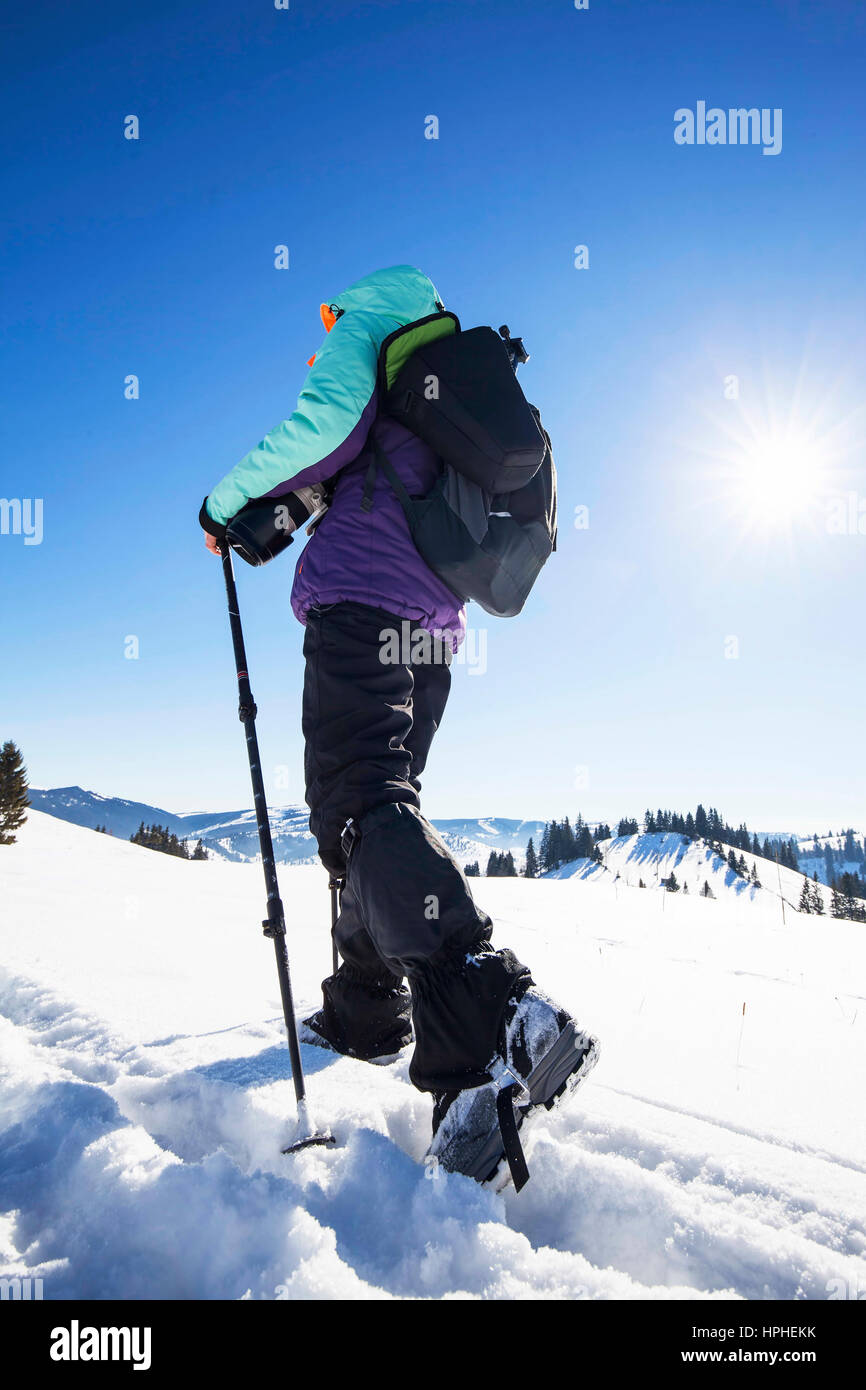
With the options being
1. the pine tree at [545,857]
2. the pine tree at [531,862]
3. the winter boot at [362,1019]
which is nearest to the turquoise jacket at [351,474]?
the winter boot at [362,1019]

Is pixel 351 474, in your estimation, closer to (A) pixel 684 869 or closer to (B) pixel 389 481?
(B) pixel 389 481

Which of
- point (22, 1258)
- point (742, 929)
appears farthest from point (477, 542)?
point (742, 929)

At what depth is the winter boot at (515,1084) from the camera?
4.33 feet

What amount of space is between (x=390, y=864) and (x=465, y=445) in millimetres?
1310

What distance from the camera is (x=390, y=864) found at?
5.03ft

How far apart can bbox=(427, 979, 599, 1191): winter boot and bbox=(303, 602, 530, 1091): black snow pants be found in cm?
4

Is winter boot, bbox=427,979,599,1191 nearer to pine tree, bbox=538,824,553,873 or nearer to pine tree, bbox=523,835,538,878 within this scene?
pine tree, bbox=523,835,538,878

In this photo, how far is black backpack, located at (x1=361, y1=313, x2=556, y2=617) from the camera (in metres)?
1.87

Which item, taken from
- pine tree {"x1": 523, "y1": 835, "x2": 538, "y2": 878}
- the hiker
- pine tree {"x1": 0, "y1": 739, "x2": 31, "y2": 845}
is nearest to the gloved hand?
the hiker

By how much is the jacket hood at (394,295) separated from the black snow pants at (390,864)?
1075 mm

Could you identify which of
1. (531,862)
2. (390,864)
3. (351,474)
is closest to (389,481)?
(351,474)
